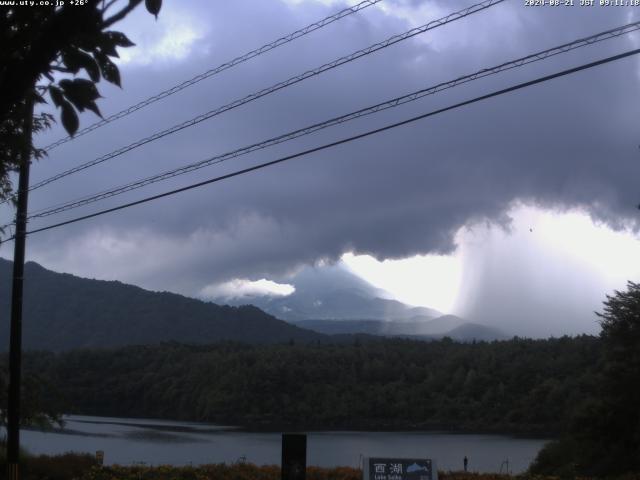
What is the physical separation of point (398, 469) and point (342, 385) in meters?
73.8

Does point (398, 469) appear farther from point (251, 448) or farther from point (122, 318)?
point (122, 318)

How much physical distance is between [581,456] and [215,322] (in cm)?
14830

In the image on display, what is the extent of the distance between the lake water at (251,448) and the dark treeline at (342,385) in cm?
1692

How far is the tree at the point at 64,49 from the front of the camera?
3994 millimetres

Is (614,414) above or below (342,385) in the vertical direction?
below

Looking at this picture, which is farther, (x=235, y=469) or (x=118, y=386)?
(x=118, y=386)

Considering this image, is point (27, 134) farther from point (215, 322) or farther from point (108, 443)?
point (215, 322)

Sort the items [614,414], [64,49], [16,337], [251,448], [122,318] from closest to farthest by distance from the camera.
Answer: [64,49] → [16,337] → [614,414] → [251,448] → [122,318]

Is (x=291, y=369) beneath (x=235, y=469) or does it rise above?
above

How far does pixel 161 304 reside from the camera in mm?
177625

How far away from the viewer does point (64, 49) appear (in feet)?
14.3

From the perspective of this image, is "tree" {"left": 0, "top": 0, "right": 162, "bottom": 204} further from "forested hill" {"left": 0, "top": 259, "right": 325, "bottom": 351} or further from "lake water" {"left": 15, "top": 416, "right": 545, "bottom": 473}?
"forested hill" {"left": 0, "top": 259, "right": 325, "bottom": 351}

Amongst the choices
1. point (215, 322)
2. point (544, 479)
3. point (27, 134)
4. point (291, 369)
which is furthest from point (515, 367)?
point (215, 322)

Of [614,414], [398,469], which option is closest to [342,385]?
[614,414]
